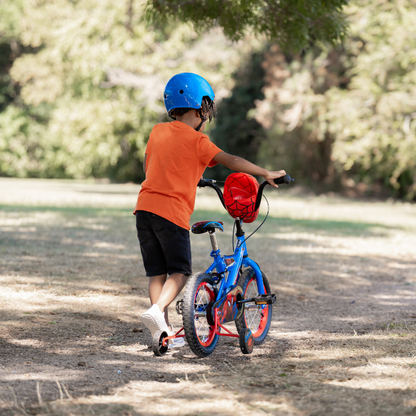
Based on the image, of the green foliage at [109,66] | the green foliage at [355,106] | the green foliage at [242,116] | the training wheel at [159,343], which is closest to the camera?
the training wheel at [159,343]

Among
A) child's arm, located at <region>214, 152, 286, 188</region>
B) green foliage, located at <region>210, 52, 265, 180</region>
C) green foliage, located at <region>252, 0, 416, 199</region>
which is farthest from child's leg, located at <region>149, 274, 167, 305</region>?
green foliage, located at <region>210, 52, 265, 180</region>

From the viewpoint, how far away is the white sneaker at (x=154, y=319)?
373 centimetres

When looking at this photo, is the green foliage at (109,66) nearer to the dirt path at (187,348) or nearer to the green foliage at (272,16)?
the green foliage at (272,16)

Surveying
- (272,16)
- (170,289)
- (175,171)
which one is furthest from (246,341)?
(272,16)

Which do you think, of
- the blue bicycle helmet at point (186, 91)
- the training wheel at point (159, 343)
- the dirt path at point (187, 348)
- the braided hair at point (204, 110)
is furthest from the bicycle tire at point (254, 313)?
the blue bicycle helmet at point (186, 91)

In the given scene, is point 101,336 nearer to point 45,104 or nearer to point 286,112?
point 286,112

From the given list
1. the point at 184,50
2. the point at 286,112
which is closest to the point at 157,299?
the point at 286,112

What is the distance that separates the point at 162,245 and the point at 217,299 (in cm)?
50

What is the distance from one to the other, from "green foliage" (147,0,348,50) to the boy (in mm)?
3166

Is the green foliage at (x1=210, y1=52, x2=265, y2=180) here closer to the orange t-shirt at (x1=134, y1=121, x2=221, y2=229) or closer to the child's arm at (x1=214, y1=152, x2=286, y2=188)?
the orange t-shirt at (x1=134, y1=121, x2=221, y2=229)

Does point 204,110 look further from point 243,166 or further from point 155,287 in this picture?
point 155,287

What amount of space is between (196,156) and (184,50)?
81.4ft

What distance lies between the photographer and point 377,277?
7590 millimetres

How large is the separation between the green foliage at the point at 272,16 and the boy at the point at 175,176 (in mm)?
3166
